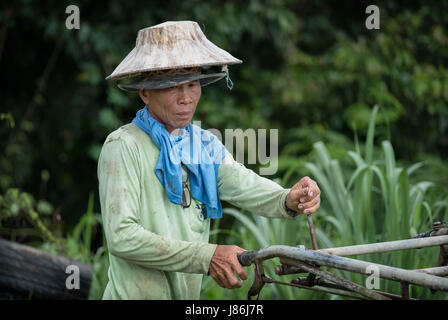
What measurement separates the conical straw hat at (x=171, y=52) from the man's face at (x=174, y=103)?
10cm

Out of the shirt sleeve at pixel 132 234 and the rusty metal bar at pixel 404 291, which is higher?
the shirt sleeve at pixel 132 234

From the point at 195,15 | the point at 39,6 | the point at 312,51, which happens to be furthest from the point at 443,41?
the point at 39,6

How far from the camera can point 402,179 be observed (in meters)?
3.12

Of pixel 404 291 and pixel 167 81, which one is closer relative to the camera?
pixel 404 291

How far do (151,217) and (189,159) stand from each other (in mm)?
254

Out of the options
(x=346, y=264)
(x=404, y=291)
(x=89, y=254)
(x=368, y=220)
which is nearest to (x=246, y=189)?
(x=346, y=264)

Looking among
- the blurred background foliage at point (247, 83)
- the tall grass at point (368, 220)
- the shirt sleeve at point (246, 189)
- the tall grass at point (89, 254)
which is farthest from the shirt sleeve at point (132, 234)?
the blurred background foliage at point (247, 83)

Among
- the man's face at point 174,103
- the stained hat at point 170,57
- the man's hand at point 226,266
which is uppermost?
the stained hat at point 170,57

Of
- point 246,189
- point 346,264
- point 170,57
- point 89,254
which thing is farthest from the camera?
→ point 89,254

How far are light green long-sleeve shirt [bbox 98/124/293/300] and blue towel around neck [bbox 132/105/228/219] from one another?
0.03m

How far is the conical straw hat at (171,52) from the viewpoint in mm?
2031

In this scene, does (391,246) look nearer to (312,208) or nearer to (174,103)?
(312,208)

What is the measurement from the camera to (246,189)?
229 cm

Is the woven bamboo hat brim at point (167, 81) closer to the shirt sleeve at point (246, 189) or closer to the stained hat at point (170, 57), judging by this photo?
the stained hat at point (170, 57)
